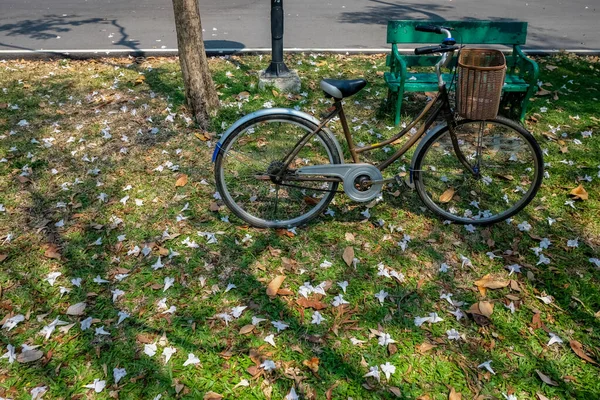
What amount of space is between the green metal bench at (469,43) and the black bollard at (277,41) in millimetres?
1327

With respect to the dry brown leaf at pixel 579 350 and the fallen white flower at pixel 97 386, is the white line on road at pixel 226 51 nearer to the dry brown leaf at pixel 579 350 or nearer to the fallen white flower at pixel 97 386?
the dry brown leaf at pixel 579 350

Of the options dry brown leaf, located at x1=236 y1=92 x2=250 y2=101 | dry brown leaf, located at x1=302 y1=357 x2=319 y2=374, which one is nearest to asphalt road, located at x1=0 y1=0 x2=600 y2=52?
dry brown leaf, located at x1=236 y1=92 x2=250 y2=101

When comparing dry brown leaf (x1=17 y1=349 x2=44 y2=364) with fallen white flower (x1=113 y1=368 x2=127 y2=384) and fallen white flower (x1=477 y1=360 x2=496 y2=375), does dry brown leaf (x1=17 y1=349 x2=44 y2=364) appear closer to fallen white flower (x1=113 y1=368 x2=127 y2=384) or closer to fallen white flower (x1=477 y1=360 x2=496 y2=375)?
fallen white flower (x1=113 y1=368 x2=127 y2=384)

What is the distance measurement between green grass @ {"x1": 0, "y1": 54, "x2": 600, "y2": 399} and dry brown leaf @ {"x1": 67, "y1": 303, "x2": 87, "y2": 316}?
44mm

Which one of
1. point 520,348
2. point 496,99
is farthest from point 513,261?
point 496,99

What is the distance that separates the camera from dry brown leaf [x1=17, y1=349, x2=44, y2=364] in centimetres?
277

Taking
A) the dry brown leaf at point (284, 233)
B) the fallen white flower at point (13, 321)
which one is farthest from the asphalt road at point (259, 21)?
the fallen white flower at point (13, 321)

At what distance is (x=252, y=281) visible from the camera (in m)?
3.38

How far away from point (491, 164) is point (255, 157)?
2.28 metres

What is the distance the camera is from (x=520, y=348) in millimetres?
2895

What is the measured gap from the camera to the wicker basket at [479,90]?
3174 millimetres

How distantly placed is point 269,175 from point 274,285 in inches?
33.9

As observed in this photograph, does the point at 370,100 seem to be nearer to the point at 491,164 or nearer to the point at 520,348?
the point at 491,164

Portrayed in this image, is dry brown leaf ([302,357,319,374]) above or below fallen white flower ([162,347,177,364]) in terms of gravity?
below
